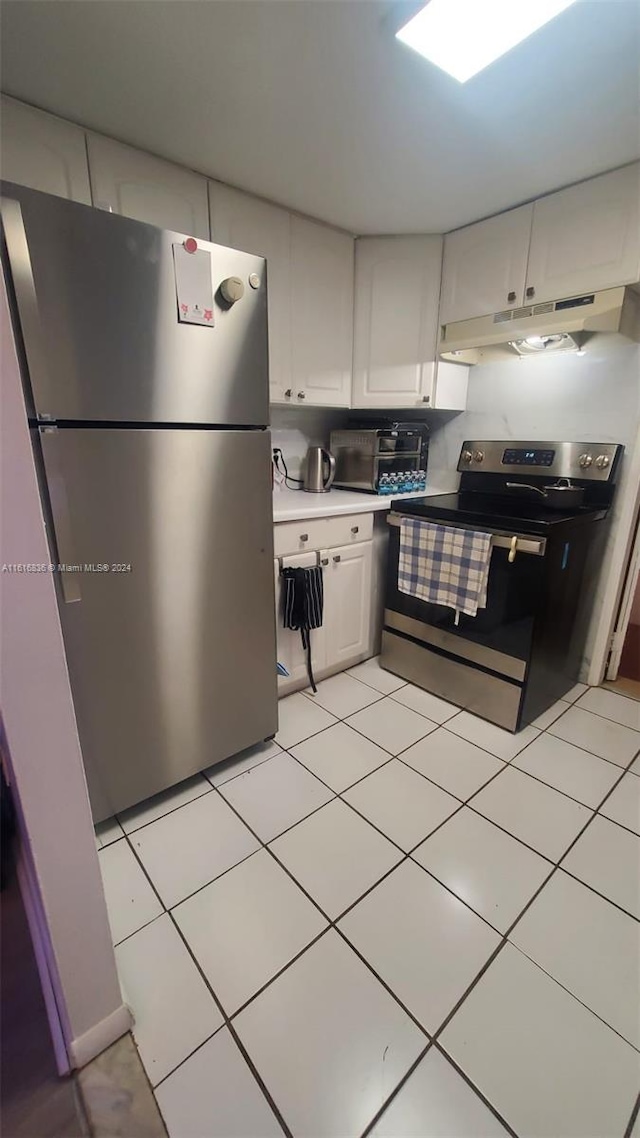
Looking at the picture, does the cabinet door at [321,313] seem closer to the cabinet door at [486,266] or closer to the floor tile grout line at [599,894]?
the cabinet door at [486,266]

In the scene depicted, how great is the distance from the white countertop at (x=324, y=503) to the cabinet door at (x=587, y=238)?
1.05 m

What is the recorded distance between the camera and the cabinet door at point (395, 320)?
7.19 ft

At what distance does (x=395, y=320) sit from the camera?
7.41ft

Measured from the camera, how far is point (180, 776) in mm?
1503

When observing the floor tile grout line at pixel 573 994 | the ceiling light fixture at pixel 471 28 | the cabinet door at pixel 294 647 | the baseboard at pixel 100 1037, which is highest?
the ceiling light fixture at pixel 471 28

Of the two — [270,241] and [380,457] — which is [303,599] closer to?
[380,457]

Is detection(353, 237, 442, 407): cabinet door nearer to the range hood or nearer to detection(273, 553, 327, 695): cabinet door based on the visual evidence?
the range hood

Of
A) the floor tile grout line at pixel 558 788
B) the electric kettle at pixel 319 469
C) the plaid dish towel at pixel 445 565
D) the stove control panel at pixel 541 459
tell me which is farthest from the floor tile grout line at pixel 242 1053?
the stove control panel at pixel 541 459

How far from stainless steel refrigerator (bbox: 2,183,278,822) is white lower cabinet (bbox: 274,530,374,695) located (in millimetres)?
411

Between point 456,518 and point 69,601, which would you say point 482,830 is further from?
point 69,601

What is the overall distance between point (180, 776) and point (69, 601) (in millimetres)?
722

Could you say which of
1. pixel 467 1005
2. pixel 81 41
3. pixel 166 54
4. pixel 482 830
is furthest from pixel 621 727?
pixel 81 41

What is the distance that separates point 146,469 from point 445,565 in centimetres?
124

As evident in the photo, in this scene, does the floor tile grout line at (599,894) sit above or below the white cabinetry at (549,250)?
below
